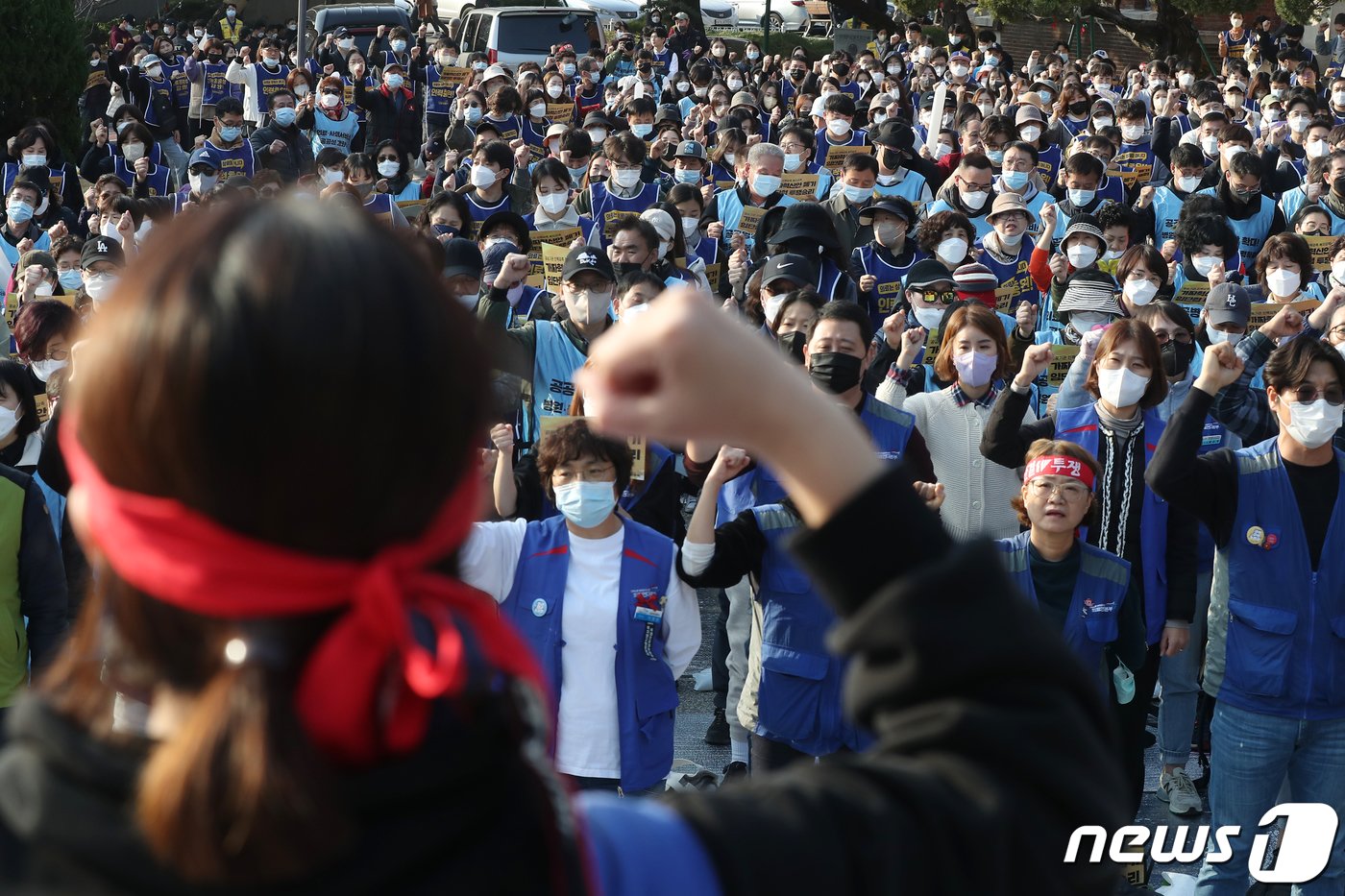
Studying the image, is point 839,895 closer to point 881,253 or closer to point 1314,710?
point 1314,710

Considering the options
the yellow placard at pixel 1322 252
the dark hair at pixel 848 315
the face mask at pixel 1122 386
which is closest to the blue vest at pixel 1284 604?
the face mask at pixel 1122 386

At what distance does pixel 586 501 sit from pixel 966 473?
2000mm

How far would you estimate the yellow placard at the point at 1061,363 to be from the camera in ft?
22.0

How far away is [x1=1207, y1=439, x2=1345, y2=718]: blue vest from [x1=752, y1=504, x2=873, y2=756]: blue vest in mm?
1308

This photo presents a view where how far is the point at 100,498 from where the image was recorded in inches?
37.3

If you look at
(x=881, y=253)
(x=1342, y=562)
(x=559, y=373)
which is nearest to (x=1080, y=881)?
(x=1342, y=562)

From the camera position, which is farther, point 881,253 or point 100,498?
point 881,253

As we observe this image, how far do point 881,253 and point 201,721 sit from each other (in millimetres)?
9391

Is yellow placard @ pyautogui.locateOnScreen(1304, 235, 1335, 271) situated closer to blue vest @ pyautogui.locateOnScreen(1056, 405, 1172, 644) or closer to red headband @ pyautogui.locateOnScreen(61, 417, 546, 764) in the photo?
blue vest @ pyautogui.locateOnScreen(1056, 405, 1172, 644)

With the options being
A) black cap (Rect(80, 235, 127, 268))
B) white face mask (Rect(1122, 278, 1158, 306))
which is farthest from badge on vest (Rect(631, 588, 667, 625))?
black cap (Rect(80, 235, 127, 268))

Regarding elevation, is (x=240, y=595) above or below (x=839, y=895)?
above

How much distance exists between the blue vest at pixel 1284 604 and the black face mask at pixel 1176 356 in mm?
1848

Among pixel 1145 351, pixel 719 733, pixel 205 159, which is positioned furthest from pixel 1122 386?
pixel 205 159

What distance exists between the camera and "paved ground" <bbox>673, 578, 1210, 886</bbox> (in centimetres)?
618
